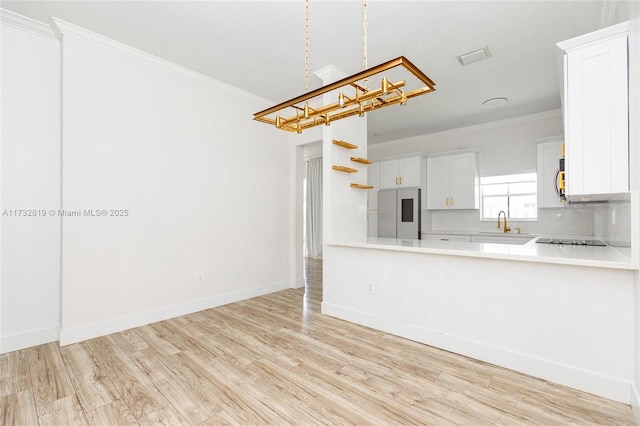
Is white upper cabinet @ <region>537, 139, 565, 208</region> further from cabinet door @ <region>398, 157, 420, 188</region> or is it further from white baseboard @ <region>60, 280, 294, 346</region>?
white baseboard @ <region>60, 280, 294, 346</region>

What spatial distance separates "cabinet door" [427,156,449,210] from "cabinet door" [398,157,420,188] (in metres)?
0.26

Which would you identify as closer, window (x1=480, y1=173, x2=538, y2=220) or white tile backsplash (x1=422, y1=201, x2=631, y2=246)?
white tile backsplash (x1=422, y1=201, x2=631, y2=246)

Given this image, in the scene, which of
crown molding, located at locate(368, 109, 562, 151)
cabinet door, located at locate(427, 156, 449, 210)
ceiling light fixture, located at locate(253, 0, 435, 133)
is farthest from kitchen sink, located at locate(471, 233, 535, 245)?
ceiling light fixture, located at locate(253, 0, 435, 133)

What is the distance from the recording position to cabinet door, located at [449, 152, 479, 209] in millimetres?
5238

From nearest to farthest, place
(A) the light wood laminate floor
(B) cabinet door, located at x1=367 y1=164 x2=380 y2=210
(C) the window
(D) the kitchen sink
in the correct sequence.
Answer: (A) the light wood laminate floor
(D) the kitchen sink
(C) the window
(B) cabinet door, located at x1=367 y1=164 x2=380 y2=210

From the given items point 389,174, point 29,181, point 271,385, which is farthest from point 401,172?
point 29,181

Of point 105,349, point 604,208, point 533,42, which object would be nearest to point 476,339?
point 604,208

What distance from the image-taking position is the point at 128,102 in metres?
3.02

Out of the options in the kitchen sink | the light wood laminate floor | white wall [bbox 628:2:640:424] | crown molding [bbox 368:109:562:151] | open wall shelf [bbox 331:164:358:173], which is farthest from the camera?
crown molding [bbox 368:109:562:151]

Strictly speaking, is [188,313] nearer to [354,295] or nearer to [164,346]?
[164,346]

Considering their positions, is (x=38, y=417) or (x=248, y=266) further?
(x=248, y=266)

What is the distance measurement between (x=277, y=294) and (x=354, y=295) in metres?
1.51

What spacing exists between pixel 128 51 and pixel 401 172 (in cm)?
471

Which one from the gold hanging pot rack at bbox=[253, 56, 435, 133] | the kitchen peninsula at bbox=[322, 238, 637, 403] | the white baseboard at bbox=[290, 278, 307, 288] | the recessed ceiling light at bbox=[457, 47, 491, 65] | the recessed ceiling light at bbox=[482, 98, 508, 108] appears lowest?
the white baseboard at bbox=[290, 278, 307, 288]
